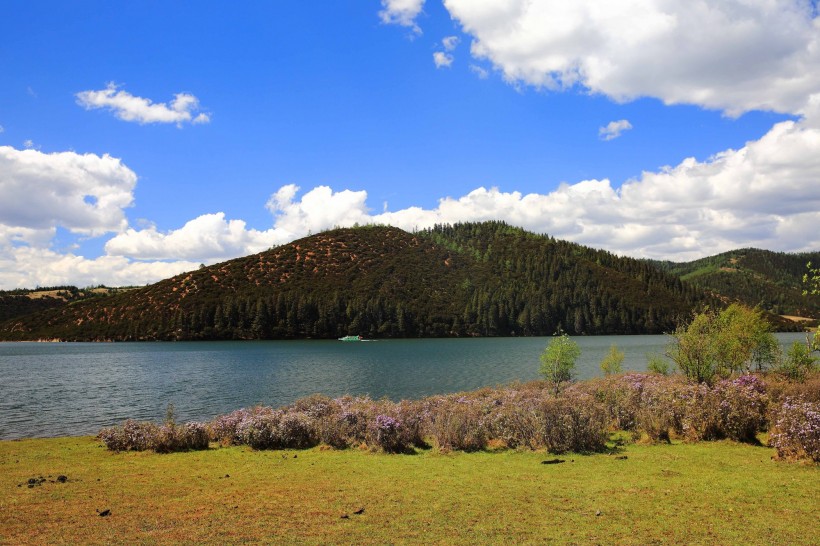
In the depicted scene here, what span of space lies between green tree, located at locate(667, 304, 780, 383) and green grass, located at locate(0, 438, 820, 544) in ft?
38.1

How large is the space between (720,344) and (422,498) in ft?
91.1

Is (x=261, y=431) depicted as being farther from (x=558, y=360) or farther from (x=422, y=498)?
(x=558, y=360)

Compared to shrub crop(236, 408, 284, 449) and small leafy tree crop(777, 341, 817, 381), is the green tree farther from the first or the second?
shrub crop(236, 408, 284, 449)

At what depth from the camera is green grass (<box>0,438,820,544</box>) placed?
31.9ft

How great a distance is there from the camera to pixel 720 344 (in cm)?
3219

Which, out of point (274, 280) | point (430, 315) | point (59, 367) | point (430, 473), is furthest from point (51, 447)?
point (274, 280)

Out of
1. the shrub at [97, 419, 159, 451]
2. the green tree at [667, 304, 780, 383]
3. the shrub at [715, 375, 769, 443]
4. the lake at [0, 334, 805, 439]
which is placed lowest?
the lake at [0, 334, 805, 439]

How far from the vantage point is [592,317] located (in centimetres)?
19925

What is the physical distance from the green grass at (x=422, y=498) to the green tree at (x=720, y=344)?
11627mm

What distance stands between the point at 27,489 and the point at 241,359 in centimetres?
6938

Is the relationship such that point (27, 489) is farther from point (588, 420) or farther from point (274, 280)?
point (274, 280)

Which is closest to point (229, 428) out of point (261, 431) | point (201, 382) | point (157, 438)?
point (261, 431)

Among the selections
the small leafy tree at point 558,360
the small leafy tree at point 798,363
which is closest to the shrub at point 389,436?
the small leafy tree at point 558,360

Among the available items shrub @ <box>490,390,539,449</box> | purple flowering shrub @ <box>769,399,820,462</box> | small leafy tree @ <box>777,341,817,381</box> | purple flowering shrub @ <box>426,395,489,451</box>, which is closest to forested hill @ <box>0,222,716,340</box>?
small leafy tree @ <box>777,341,817,381</box>
